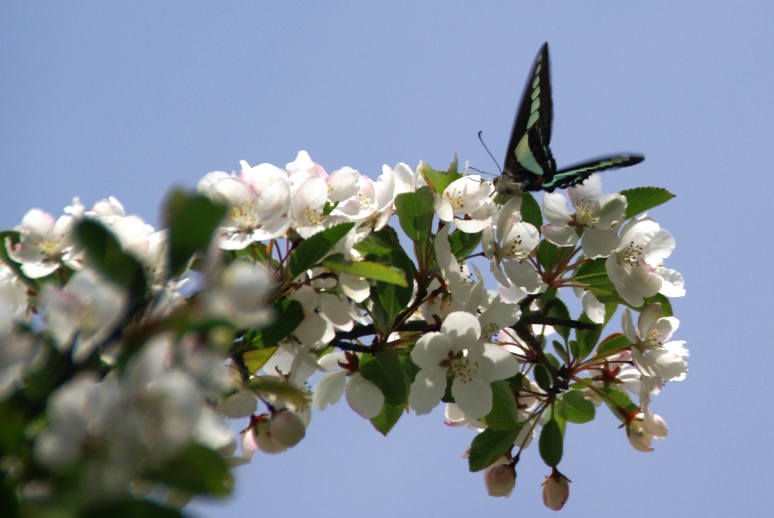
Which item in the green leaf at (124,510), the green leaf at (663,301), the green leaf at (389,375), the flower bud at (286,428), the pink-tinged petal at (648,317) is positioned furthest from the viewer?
the green leaf at (663,301)

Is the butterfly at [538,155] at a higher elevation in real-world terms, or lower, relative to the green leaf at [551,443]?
higher

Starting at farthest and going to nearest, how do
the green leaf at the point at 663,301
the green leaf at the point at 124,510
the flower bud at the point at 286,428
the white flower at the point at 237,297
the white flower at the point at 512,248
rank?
the green leaf at the point at 663,301 < the white flower at the point at 512,248 < the flower bud at the point at 286,428 < the white flower at the point at 237,297 < the green leaf at the point at 124,510

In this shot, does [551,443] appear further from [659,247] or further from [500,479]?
[659,247]

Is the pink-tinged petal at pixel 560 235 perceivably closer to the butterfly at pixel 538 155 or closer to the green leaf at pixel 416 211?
the butterfly at pixel 538 155

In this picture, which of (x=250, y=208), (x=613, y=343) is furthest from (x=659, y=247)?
(x=250, y=208)

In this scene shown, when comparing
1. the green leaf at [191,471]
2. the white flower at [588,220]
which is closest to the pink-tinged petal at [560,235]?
the white flower at [588,220]

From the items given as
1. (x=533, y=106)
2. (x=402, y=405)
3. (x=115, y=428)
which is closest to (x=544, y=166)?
(x=533, y=106)

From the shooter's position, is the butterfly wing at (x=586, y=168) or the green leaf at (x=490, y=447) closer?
the green leaf at (x=490, y=447)
